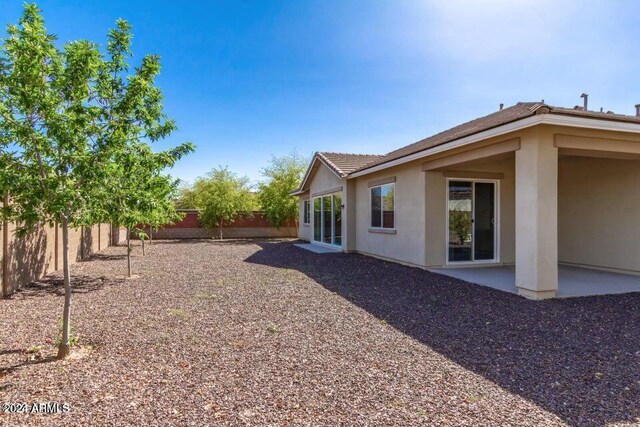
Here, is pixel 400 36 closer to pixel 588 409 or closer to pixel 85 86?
pixel 85 86

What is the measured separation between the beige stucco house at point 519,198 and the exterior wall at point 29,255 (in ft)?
26.0

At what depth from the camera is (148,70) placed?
4.41 meters

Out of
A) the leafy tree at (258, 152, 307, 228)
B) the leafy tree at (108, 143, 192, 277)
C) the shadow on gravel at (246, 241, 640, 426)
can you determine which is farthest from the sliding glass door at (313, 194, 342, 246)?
the leafy tree at (108, 143, 192, 277)

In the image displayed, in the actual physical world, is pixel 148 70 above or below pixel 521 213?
above

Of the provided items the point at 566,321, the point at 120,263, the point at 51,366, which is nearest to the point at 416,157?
the point at 566,321

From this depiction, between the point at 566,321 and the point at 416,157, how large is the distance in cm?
526

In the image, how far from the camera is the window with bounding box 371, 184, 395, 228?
11.9 m

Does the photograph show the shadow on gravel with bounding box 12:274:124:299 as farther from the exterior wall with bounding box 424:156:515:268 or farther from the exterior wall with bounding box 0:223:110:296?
the exterior wall with bounding box 424:156:515:268

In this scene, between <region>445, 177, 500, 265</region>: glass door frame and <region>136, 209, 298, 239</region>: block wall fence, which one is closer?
<region>445, 177, 500, 265</region>: glass door frame

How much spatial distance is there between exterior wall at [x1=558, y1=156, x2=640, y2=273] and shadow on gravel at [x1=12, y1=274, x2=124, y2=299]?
38.4 feet

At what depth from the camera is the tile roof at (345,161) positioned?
14.6 meters

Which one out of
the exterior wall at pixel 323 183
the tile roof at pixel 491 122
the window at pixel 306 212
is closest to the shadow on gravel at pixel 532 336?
the tile roof at pixel 491 122

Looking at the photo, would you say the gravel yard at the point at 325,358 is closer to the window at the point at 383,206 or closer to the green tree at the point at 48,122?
the green tree at the point at 48,122

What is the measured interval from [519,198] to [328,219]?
10537 mm
